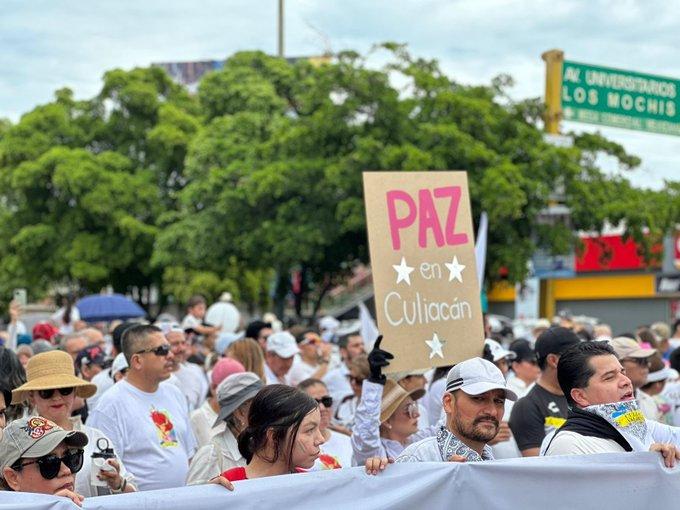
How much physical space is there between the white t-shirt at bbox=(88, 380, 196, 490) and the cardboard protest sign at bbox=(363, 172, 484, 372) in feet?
4.92

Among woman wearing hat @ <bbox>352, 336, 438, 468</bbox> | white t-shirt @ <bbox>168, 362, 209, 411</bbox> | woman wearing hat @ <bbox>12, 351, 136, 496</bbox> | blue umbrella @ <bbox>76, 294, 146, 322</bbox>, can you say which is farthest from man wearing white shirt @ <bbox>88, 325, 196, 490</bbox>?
blue umbrella @ <bbox>76, 294, 146, 322</bbox>

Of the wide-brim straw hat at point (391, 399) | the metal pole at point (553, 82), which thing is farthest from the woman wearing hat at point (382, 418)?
the metal pole at point (553, 82)

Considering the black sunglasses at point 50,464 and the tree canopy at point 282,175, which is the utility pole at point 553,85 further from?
the black sunglasses at point 50,464

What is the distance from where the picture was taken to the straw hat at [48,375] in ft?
18.3

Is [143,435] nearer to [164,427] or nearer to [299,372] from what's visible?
[164,427]

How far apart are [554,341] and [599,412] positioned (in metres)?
1.82

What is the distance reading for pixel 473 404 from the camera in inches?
176

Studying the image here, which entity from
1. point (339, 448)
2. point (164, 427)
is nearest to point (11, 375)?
point (164, 427)

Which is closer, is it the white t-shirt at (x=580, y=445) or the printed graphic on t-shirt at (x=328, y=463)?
the white t-shirt at (x=580, y=445)

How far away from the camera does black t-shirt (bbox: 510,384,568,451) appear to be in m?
6.09

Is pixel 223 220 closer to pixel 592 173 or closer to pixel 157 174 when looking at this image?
pixel 592 173

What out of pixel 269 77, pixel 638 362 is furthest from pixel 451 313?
pixel 269 77

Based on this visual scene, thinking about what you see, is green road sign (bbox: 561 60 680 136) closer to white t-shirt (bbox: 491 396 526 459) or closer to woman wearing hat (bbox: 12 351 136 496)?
white t-shirt (bbox: 491 396 526 459)

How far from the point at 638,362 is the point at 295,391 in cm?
349
